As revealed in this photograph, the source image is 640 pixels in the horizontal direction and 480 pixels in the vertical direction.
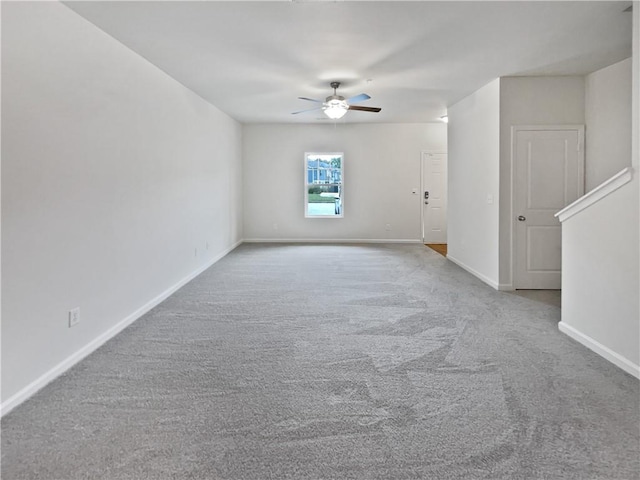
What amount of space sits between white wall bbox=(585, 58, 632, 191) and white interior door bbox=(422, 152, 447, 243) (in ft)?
14.6

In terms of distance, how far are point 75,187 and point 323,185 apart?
23.1ft

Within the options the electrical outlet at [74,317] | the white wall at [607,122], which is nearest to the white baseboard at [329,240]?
the white wall at [607,122]

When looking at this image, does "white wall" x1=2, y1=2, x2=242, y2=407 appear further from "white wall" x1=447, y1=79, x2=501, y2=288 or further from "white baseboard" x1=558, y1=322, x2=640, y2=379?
"white wall" x1=447, y1=79, x2=501, y2=288

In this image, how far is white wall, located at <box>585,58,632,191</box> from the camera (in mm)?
4793

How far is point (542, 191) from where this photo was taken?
17.5 feet

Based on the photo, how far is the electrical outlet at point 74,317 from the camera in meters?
3.05

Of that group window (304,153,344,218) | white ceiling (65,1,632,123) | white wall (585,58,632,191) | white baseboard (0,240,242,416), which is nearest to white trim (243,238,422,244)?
window (304,153,344,218)

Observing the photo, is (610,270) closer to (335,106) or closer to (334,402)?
(334,402)

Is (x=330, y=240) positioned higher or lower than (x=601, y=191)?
lower

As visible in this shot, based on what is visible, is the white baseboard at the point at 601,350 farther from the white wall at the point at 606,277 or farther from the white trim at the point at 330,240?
the white trim at the point at 330,240

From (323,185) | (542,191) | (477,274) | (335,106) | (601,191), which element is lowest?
(477,274)

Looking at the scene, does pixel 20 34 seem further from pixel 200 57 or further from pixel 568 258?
pixel 568 258

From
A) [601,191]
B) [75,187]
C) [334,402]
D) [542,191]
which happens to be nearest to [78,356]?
[75,187]

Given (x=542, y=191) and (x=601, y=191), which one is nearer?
(x=601, y=191)
